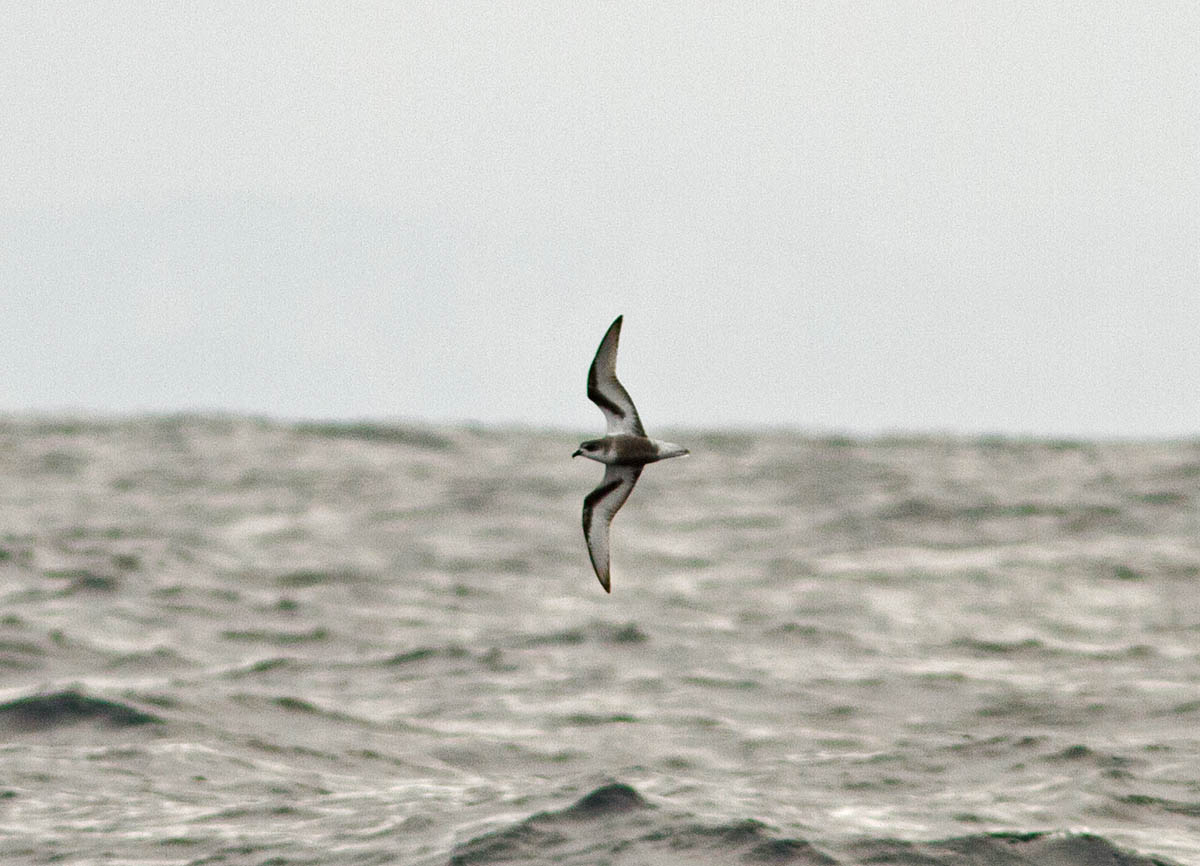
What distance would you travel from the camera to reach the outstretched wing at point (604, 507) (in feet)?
28.6

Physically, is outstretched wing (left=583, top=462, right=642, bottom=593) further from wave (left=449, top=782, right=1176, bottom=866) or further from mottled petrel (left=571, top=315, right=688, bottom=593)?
wave (left=449, top=782, right=1176, bottom=866)

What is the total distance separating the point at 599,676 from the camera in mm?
18875

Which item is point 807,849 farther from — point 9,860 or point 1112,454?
point 1112,454

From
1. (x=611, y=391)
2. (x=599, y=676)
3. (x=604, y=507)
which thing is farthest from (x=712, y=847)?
(x=599, y=676)

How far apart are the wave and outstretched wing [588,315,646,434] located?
4.13 metres

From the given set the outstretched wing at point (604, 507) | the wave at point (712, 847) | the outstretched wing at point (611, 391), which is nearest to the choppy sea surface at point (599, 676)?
the wave at point (712, 847)

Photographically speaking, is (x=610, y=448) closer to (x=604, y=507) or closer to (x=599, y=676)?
(x=604, y=507)

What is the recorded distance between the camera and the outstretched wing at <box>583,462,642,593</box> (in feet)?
28.6

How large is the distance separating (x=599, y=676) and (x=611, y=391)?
10519mm

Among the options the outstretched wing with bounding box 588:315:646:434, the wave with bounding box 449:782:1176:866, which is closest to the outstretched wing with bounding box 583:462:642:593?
the outstretched wing with bounding box 588:315:646:434

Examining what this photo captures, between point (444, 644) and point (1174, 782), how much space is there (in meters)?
9.53

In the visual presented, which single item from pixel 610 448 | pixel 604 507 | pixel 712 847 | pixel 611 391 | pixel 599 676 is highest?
pixel 611 391

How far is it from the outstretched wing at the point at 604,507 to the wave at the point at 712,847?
3.54m

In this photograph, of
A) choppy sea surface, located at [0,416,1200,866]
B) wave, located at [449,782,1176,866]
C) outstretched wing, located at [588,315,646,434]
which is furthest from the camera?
choppy sea surface, located at [0,416,1200,866]
